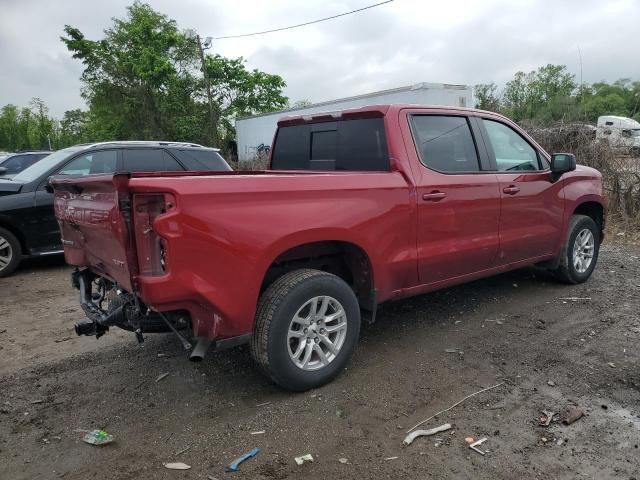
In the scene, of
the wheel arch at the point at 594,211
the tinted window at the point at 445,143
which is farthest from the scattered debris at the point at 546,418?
the wheel arch at the point at 594,211

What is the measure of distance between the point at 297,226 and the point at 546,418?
1.91 m

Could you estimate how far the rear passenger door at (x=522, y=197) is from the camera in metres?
4.76

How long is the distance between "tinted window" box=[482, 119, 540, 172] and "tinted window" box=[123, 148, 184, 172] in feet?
14.6

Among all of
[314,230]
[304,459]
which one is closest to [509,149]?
[314,230]

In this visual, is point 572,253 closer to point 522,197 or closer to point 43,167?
point 522,197

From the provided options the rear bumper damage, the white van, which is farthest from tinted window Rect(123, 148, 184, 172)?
the white van

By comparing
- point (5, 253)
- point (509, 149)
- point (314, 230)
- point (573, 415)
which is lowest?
point (573, 415)

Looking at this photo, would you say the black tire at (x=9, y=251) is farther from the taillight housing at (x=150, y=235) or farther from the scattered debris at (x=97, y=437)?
the taillight housing at (x=150, y=235)

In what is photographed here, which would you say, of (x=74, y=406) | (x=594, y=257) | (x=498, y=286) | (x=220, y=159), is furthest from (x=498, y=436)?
(x=220, y=159)

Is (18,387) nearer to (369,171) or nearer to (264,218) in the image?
(264,218)

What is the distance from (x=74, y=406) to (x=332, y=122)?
9.52 feet

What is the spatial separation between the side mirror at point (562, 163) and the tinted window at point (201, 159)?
436 cm

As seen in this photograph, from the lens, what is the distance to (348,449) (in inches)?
112

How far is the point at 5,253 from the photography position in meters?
7.01
